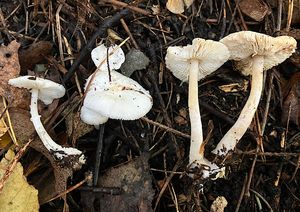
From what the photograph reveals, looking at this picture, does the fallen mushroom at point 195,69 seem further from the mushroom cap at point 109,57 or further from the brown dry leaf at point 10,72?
the brown dry leaf at point 10,72

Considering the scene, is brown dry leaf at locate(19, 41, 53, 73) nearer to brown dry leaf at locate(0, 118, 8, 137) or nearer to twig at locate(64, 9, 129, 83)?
twig at locate(64, 9, 129, 83)

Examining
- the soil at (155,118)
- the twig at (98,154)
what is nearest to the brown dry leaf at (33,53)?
the soil at (155,118)

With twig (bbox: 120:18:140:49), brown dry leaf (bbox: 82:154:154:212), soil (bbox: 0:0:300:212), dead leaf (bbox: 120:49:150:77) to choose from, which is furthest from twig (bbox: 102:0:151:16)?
brown dry leaf (bbox: 82:154:154:212)

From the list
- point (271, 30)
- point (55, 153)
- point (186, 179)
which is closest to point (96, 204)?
point (55, 153)

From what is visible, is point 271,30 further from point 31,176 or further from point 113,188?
point 31,176

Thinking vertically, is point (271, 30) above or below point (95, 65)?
above

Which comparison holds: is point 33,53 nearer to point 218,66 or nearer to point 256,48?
point 218,66
